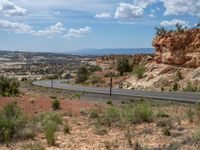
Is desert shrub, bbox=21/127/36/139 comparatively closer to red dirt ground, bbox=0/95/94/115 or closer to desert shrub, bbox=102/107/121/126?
desert shrub, bbox=102/107/121/126

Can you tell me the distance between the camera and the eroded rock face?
4781 cm

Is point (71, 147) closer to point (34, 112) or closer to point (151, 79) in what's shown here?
point (34, 112)

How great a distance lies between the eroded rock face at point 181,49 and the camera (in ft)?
157

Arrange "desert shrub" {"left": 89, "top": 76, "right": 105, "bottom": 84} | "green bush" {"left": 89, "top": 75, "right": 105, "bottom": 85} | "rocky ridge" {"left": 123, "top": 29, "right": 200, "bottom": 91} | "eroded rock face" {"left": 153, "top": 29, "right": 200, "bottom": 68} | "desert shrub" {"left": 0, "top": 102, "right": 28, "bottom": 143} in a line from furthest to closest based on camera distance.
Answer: "desert shrub" {"left": 89, "top": 76, "right": 105, "bottom": 84} → "green bush" {"left": 89, "top": 75, "right": 105, "bottom": 85} → "eroded rock face" {"left": 153, "top": 29, "right": 200, "bottom": 68} → "rocky ridge" {"left": 123, "top": 29, "right": 200, "bottom": 91} → "desert shrub" {"left": 0, "top": 102, "right": 28, "bottom": 143}

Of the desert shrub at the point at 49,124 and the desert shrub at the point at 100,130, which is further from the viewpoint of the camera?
the desert shrub at the point at 100,130

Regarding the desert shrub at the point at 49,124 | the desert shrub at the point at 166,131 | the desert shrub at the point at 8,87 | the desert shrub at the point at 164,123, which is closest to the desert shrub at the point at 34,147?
the desert shrub at the point at 49,124

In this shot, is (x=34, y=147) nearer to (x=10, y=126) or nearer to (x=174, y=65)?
(x=10, y=126)

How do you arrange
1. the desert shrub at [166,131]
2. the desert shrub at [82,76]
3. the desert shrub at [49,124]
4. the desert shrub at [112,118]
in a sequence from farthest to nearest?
the desert shrub at [82,76]
the desert shrub at [112,118]
the desert shrub at [166,131]
the desert shrub at [49,124]

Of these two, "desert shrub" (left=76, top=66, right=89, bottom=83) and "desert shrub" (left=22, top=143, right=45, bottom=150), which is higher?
"desert shrub" (left=22, top=143, right=45, bottom=150)

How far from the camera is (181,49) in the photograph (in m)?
49.8

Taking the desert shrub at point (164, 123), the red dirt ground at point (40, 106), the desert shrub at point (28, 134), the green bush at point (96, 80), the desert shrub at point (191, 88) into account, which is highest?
the desert shrub at point (164, 123)

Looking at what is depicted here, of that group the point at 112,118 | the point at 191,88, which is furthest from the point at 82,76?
the point at 112,118

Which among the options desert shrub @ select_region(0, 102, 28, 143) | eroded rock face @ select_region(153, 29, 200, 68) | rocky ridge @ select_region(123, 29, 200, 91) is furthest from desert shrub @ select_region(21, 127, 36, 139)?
eroded rock face @ select_region(153, 29, 200, 68)

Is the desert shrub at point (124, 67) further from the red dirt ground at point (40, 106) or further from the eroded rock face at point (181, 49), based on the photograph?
the red dirt ground at point (40, 106)
